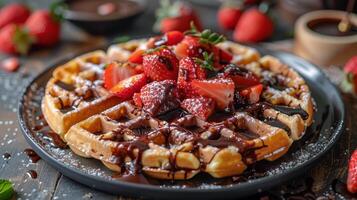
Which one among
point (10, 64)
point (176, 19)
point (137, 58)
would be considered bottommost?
point (10, 64)

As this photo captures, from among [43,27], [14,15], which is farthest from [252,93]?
[14,15]

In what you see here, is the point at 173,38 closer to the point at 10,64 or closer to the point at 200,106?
the point at 200,106

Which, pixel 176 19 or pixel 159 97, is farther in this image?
pixel 176 19

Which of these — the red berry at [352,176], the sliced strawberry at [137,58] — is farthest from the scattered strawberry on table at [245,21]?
the red berry at [352,176]

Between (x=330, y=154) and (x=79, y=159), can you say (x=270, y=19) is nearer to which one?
(x=330, y=154)

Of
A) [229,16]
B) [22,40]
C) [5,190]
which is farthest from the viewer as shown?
[229,16]

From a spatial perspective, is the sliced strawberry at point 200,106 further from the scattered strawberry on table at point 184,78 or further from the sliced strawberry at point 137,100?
the sliced strawberry at point 137,100
